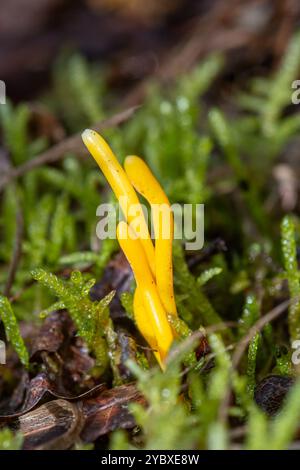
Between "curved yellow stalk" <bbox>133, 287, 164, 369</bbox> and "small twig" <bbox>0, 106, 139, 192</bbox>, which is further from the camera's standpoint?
"small twig" <bbox>0, 106, 139, 192</bbox>

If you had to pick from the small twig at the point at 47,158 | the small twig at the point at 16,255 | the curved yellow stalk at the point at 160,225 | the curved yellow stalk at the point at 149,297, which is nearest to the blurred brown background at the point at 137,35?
the small twig at the point at 47,158

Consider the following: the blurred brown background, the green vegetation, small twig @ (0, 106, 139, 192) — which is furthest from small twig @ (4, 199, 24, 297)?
the blurred brown background

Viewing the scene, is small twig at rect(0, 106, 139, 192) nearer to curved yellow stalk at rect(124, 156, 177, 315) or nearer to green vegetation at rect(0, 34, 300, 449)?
green vegetation at rect(0, 34, 300, 449)

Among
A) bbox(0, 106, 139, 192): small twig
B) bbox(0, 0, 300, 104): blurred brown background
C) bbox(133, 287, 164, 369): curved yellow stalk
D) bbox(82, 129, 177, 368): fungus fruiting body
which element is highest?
bbox(0, 0, 300, 104): blurred brown background

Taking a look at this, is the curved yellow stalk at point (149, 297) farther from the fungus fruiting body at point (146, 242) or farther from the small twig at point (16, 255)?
the small twig at point (16, 255)

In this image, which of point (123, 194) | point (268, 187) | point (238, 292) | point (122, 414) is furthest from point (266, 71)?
point (122, 414)

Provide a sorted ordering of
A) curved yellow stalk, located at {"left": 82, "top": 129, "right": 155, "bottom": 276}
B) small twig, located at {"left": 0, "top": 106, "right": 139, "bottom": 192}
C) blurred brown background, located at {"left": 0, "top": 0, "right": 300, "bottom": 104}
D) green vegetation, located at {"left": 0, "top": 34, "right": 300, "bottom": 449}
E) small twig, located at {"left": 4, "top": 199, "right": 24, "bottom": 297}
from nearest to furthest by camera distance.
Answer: green vegetation, located at {"left": 0, "top": 34, "right": 300, "bottom": 449}, curved yellow stalk, located at {"left": 82, "top": 129, "right": 155, "bottom": 276}, small twig, located at {"left": 4, "top": 199, "right": 24, "bottom": 297}, small twig, located at {"left": 0, "top": 106, "right": 139, "bottom": 192}, blurred brown background, located at {"left": 0, "top": 0, "right": 300, "bottom": 104}

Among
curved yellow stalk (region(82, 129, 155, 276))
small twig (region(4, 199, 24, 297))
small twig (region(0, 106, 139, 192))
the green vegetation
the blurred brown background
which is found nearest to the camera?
the green vegetation

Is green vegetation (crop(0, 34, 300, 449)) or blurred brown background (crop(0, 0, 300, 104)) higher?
blurred brown background (crop(0, 0, 300, 104))
